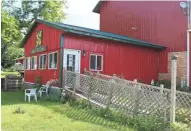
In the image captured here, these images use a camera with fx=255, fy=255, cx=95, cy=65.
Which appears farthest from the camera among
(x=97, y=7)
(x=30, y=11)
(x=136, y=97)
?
(x=30, y=11)

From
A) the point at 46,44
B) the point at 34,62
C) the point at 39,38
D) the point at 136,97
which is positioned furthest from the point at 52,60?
the point at 136,97

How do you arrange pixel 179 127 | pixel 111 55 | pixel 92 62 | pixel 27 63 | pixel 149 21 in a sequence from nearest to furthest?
pixel 179 127, pixel 92 62, pixel 111 55, pixel 149 21, pixel 27 63

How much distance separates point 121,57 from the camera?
15312 millimetres

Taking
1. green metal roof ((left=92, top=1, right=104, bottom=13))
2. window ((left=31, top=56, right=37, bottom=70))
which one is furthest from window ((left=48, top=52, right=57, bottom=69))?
green metal roof ((left=92, top=1, right=104, bottom=13))

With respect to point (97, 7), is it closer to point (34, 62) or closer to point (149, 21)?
point (149, 21)

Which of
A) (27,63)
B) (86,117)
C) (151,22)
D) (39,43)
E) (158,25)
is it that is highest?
(151,22)

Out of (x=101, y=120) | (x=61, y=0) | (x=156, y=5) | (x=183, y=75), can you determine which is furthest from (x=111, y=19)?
(x=61, y=0)

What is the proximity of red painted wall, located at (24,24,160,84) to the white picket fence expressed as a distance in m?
2.84

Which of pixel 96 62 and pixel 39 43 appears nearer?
pixel 96 62

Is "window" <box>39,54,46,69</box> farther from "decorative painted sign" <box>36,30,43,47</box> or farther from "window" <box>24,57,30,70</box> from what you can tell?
"window" <box>24,57,30,70</box>

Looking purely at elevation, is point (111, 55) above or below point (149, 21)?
below

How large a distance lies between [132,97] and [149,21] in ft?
37.9

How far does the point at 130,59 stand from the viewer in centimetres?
1577

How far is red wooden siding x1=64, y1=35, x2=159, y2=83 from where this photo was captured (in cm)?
1370
